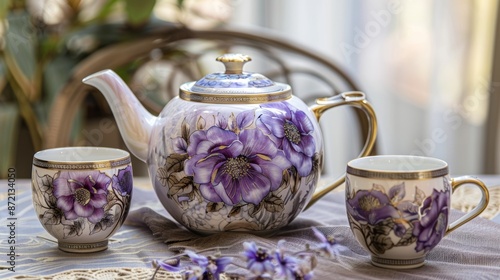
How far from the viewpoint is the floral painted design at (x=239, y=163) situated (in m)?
0.73

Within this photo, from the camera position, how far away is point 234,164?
729 mm

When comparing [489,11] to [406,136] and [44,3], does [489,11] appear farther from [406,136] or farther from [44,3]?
[44,3]

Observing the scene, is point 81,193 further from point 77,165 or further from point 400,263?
point 400,263

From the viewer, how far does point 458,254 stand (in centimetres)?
72

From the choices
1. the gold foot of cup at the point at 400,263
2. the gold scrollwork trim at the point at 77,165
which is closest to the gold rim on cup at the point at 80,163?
the gold scrollwork trim at the point at 77,165

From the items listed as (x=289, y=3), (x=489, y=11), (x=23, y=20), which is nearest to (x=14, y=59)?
(x=23, y=20)

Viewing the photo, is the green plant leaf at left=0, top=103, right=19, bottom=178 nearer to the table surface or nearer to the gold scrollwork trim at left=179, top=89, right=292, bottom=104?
the table surface

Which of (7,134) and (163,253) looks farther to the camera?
(7,134)

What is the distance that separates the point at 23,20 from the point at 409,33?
886 millimetres

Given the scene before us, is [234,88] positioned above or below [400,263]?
above

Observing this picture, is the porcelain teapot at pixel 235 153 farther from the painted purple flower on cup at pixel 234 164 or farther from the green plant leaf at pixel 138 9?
the green plant leaf at pixel 138 9

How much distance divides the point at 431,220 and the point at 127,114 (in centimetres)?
33

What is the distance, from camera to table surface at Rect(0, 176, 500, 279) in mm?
671

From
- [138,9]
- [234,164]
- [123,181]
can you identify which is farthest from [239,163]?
[138,9]
